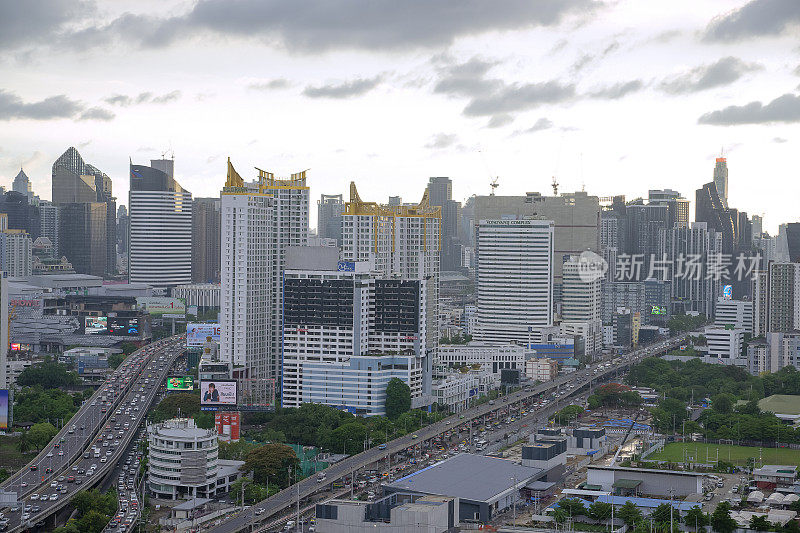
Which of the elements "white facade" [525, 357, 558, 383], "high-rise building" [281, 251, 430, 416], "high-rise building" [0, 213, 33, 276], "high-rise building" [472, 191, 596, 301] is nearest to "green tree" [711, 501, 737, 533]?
"high-rise building" [281, 251, 430, 416]

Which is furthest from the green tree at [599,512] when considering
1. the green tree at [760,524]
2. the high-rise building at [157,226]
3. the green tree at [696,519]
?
the high-rise building at [157,226]

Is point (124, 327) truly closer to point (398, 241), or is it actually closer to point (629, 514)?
point (398, 241)

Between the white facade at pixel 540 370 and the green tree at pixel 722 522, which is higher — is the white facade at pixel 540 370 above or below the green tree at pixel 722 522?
above

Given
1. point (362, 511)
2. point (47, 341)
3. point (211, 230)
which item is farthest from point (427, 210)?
point (211, 230)

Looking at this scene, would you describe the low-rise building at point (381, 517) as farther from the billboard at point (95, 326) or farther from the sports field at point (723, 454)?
the billboard at point (95, 326)

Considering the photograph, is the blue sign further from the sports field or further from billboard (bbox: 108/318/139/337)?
billboard (bbox: 108/318/139/337)

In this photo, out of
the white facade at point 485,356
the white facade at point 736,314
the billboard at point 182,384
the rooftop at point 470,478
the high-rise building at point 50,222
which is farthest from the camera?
the high-rise building at point 50,222

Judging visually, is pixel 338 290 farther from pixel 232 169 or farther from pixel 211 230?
pixel 211 230
